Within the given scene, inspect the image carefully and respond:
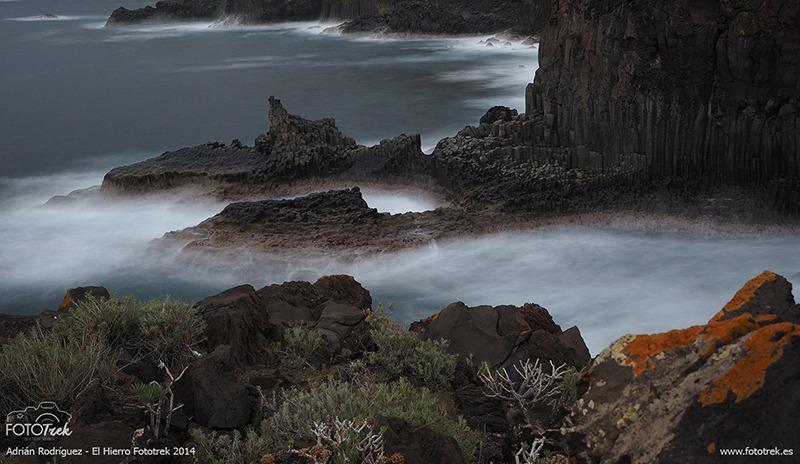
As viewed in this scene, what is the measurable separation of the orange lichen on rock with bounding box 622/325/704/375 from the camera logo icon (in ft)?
10.1

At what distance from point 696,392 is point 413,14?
2264 inches

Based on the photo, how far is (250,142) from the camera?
96.5 ft

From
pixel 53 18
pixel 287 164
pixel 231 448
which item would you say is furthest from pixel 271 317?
pixel 53 18

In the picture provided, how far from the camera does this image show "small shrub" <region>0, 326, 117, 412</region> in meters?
5.84

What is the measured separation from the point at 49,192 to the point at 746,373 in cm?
2241

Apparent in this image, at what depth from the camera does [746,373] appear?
4.07 metres

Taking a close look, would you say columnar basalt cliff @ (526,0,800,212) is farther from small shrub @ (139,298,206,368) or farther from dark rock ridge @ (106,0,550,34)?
dark rock ridge @ (106,0,550,34)

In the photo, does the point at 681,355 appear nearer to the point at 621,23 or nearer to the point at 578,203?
the point at 578,203

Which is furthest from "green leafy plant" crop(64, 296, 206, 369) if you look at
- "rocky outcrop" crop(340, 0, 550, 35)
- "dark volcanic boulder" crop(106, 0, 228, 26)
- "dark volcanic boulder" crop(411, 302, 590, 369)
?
"dark volcanic boulder" crop(106, 0, 228, 26)

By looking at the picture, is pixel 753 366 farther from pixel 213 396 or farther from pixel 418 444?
pixel 213 396

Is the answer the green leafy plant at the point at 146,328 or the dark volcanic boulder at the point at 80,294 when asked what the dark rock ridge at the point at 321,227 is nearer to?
the dark volcanic boulder at the point at 80,294

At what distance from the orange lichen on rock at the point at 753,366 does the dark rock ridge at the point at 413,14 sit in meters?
48.6

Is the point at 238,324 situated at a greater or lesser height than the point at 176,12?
greater

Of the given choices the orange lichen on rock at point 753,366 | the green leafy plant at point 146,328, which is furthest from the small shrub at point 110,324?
the orange lichen on rock at point 753,366
